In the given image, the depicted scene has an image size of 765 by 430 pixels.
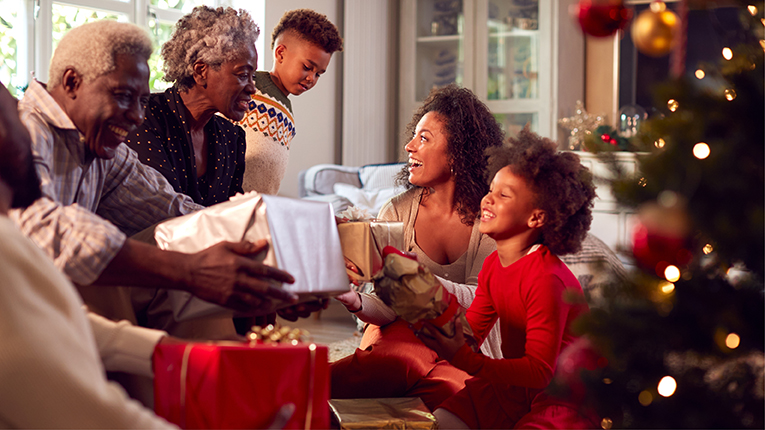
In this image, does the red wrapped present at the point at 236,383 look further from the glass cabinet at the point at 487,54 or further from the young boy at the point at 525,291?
the glass cabinet at the point at 487,54

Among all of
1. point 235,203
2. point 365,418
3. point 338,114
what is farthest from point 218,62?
point 338,114

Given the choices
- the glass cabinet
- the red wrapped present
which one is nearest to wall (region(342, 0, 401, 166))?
the glass cabinet

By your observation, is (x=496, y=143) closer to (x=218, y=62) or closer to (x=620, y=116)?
(x=218, y=62)

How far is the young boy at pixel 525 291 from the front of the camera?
139cm

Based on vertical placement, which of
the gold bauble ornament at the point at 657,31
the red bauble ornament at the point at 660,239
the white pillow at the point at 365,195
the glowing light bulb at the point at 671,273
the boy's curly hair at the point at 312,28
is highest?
the boy's curly hair at the point at 312,28

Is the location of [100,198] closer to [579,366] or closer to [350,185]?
[579,366]

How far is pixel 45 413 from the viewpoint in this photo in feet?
2.89

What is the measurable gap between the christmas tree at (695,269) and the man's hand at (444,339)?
0.32 metres

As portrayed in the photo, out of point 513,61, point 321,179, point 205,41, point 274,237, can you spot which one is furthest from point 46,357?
point 513,61

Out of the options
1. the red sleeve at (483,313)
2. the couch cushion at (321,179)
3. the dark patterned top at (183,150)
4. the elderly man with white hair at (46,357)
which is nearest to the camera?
the elderly man with white hair at (46,357)

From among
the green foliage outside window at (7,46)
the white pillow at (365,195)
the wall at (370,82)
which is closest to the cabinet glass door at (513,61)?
the wall at (370,82)

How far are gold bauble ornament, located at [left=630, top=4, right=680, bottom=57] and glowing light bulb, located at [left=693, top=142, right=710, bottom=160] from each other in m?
0.15

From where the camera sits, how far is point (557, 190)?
156 cm

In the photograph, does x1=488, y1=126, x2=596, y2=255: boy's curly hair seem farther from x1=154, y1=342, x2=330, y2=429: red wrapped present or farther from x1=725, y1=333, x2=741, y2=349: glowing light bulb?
x1=154, y1=342, x2=330, y2=429: red wrapped present
